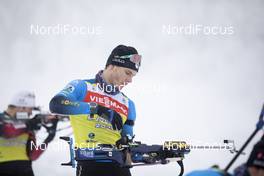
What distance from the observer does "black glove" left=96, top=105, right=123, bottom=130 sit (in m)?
3.38

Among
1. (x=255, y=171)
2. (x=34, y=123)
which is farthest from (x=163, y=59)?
(x=255, y=171)

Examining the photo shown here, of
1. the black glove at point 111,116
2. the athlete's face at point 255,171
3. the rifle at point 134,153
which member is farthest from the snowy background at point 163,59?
the athlete's face at point 255,171

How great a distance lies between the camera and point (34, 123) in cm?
352

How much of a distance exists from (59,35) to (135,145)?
1142 millimetres

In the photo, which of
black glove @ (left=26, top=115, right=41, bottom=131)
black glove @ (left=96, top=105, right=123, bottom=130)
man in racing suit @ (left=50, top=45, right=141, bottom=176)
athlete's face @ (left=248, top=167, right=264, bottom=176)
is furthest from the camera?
black glove @ (left=26, top=115, right=41, bottom=131)

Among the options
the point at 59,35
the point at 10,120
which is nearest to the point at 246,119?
the point at 59,35

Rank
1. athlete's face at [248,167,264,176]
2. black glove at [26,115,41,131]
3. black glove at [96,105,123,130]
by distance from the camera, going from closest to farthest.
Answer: athlete's face at [248,167,264,176] → black glove at [96,105,123,130] → black glove at [26,115,41,131]

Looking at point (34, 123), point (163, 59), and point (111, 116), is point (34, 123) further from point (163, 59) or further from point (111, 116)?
point (163, 59)

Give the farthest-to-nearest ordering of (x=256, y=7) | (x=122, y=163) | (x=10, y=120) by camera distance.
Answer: (x=256, y=7) < (x=10, y=120) < (x=122, y=163)

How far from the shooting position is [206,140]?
3545 millimetres

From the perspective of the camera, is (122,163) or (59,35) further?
(59,35)

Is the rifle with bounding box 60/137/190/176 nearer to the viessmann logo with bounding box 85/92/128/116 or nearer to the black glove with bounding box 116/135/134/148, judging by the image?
the black glove with bounding box 116/135/134/148

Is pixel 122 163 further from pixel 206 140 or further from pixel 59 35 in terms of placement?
pixel 59 35

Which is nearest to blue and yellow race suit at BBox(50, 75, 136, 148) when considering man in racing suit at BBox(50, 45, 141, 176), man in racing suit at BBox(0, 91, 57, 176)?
man in racing suit at BBox(50, 45, 141, 176)
